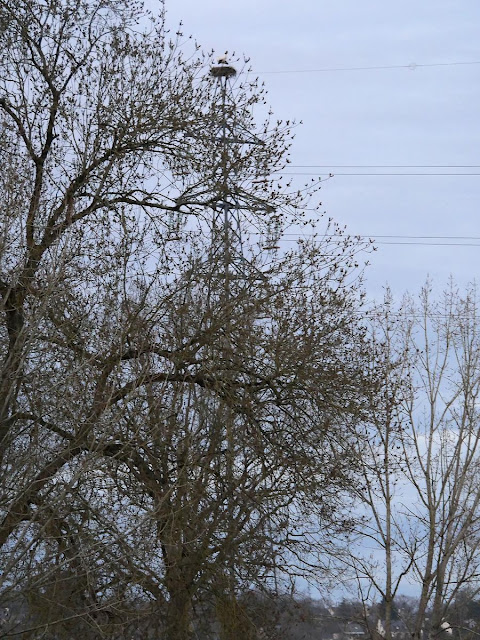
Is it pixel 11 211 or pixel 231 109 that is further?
pixel 231 109

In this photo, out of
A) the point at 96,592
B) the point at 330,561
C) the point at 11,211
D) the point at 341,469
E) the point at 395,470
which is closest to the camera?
the point at 11,211

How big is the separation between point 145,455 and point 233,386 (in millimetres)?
1426

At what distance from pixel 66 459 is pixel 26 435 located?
684 millimetres

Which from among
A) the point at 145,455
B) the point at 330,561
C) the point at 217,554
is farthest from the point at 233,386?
the point at 330,561

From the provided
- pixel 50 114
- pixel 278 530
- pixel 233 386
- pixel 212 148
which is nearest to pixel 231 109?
pixel 212 148

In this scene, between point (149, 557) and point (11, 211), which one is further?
point (149, 557)

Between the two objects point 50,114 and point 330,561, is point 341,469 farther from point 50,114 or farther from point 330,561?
point 50,114

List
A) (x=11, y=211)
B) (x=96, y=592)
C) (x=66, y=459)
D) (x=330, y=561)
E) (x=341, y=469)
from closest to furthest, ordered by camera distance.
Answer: (x=11, y=211) < (x=66, y=459) < (x=96, y=592) < (x=341, y=469) < (x=330, y=561)

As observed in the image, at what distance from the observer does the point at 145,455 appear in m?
12.1

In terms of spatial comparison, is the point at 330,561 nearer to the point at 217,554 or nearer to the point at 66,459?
the point at 217,554

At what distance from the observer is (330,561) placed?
13.2 meters

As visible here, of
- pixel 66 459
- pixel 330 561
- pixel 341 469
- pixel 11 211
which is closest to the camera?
pixel 11 211

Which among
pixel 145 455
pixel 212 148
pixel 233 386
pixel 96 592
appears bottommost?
pixel 96 592

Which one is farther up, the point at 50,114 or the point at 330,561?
the point at 50,114
